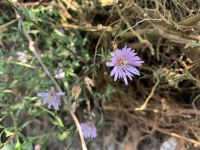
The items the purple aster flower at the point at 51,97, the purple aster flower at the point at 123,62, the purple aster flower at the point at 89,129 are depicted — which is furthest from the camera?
the purple aster flower at the point at 89,129

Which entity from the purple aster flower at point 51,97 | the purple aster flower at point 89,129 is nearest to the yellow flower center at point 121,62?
the purple aster flower at point 51,97

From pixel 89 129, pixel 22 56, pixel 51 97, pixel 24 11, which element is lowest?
pixel 89 129

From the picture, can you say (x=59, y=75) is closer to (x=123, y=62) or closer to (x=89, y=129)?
(x=89, y=129)

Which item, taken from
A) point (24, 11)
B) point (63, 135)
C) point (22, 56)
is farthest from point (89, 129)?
point (24, 11)

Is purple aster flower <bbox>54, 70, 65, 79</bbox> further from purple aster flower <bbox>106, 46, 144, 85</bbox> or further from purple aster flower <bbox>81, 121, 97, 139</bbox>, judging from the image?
purple aster flower <bbox>106, 46, 144, 85</bbox>

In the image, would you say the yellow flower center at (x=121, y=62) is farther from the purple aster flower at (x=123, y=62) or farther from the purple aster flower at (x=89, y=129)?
the purple aster flower at (x=89, y=129)

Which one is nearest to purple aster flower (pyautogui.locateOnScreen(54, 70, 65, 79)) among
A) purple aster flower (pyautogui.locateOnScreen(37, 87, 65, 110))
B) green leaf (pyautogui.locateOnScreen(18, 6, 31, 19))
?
purple aster flower (pyautogui.locateOnScreen(37, 87, 65, 110))

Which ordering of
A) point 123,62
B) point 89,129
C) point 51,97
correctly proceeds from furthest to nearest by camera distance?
point 89,129, point 51,97, point 123,62

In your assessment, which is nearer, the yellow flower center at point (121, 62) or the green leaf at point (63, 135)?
the yellow flower center at point (121, 62)

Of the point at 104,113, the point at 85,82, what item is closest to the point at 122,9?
the point at 85,82
